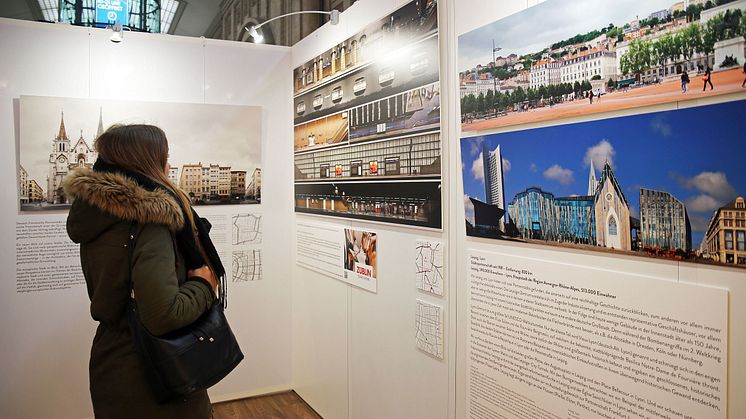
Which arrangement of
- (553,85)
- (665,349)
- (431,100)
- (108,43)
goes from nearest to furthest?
(665,349) < (553,85) < (431,100) < (108,43)

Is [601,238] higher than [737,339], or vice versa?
[601,238]

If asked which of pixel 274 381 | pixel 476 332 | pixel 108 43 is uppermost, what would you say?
pixel 108 43

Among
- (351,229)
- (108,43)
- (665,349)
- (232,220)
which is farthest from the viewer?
(232,220)

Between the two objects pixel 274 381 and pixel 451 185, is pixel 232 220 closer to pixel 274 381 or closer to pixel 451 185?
pixel 274 381

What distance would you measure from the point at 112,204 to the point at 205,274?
433 mm

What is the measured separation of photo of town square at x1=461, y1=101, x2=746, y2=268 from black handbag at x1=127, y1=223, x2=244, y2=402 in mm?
1233

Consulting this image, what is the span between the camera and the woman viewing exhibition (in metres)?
1.87

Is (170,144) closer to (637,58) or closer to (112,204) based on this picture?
(112,204)

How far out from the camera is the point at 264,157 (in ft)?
15.2

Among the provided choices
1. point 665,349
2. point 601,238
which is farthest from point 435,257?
point 665,349

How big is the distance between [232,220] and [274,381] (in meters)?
1.48

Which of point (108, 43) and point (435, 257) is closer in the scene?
point (435, 257)

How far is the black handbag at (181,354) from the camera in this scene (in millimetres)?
1897

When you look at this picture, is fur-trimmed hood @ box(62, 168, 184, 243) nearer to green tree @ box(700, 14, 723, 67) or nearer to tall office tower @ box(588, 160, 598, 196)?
tall office tower @ box(588, 160, 598, 196)
